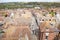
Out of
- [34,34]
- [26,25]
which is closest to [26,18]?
[26,25]

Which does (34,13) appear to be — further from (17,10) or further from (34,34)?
(34,34)

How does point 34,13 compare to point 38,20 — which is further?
point 34,13

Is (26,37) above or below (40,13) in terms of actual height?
below

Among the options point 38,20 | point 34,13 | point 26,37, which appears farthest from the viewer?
point 34,13

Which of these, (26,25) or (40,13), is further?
(40,13)

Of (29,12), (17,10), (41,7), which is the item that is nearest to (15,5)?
(17,10)

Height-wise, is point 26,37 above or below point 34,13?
below

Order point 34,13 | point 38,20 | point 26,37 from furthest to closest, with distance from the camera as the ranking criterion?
point 34,13 < point 38,20 < point 26,37

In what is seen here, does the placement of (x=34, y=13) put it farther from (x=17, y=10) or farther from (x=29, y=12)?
(x=17, y=10)
